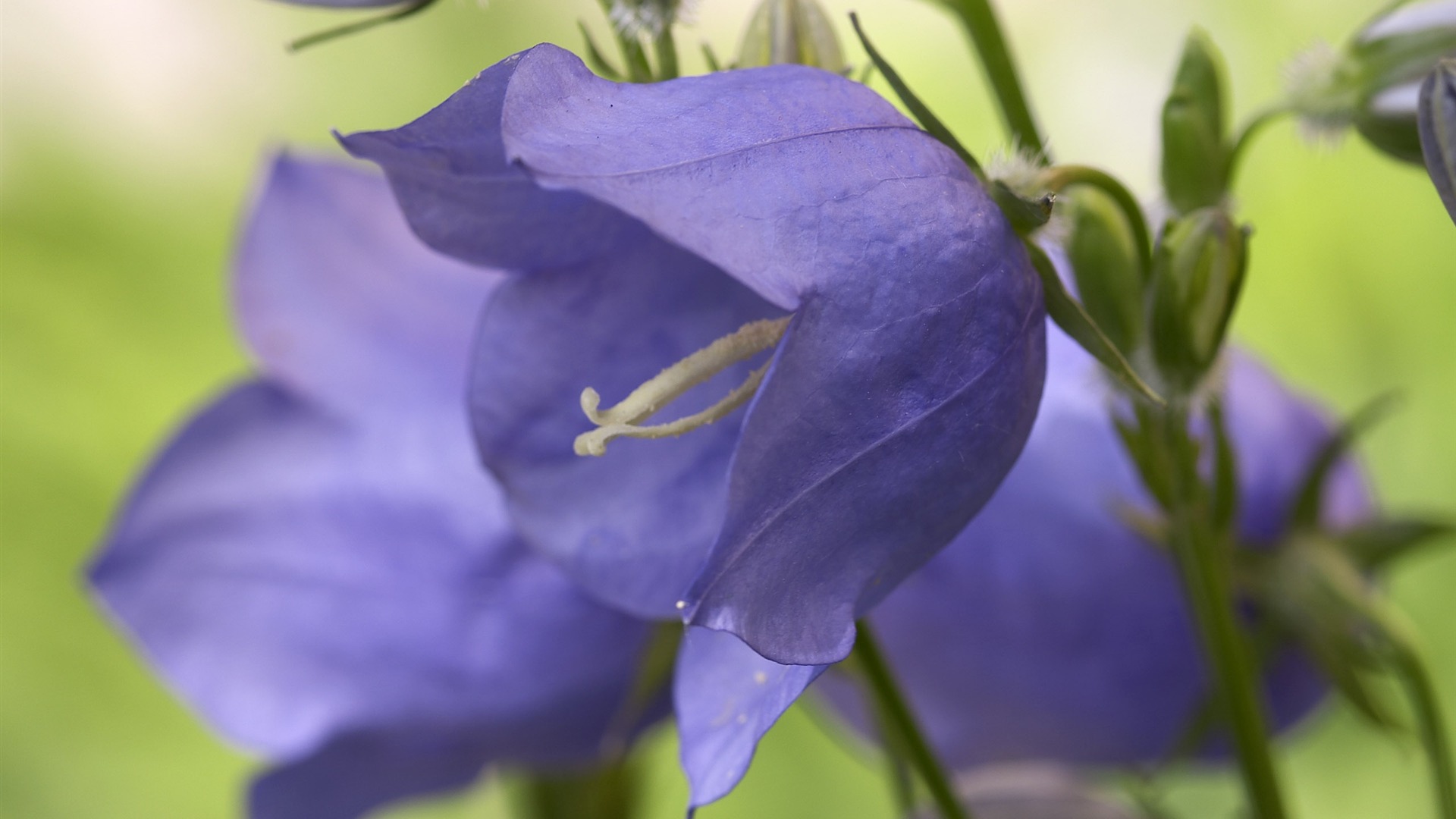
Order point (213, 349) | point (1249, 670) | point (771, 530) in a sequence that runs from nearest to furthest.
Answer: point (771, 530)
point (1249, 670)
point (213, 349)

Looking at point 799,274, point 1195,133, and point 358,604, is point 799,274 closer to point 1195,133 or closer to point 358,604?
point 1195,133

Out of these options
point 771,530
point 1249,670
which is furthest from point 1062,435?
point 771,530

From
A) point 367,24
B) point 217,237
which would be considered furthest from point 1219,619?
point 217,237

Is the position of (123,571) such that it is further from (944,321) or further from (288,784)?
(944,321)

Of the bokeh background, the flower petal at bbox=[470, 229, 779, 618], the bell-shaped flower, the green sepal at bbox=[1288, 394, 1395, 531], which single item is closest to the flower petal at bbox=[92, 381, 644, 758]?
the bell-shaped flower

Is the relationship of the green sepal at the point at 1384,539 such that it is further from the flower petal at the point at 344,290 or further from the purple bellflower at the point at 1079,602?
the flower petal at the point at 344,290
